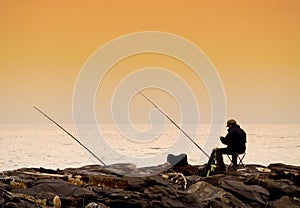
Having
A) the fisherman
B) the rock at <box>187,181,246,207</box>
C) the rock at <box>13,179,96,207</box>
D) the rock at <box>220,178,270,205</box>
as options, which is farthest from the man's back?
the rock at <box>13,179,96,207</box>

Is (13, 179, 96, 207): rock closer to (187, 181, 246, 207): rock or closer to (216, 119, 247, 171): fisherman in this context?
(187, 181, 246, 207): rock

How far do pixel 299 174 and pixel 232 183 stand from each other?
120 inches

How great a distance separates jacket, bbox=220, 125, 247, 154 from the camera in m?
17.5

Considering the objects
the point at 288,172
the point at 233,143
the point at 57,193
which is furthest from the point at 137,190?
the point at 288,172

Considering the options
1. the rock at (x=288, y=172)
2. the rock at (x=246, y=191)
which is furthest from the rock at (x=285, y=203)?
the rock at (x=288, y=172)

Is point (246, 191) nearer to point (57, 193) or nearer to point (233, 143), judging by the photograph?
point (233, 143)

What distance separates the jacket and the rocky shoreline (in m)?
1.26

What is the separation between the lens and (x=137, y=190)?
13750 millimetres

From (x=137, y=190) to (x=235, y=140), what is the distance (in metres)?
4.70

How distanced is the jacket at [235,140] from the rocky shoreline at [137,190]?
1.26 m

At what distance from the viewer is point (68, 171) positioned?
1648 cm

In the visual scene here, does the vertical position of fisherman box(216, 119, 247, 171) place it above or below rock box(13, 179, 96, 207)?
above

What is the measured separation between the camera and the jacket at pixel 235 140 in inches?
690

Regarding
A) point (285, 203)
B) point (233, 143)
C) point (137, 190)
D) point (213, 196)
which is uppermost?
point (233, 143)
